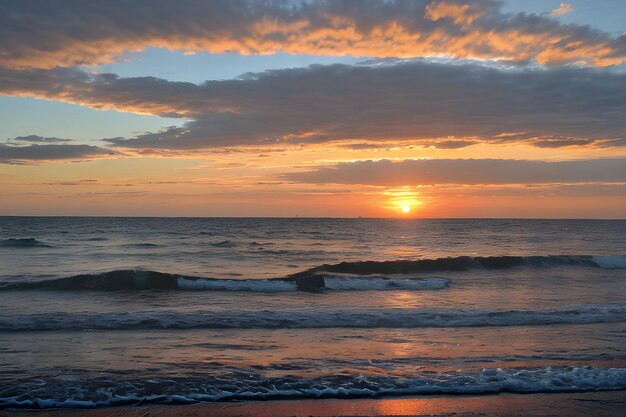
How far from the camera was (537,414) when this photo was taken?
6.72 metres

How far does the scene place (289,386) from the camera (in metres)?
7.70

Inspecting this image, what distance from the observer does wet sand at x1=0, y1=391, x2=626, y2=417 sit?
6.71 meters

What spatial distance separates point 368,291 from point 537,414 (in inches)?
527

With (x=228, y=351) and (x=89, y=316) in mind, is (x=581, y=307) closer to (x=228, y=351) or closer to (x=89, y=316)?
(x=228, y=351)

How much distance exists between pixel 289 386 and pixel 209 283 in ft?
43.3

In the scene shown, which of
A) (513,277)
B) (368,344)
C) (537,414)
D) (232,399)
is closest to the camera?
(537,414)

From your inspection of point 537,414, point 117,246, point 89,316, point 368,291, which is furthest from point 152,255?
point 537,414

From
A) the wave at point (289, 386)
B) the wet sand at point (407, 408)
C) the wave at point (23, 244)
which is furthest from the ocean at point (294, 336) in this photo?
the wave at point (23, 244)

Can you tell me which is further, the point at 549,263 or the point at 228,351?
the point at 549,263

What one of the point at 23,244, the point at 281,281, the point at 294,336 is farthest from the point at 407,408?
the point at 23,244

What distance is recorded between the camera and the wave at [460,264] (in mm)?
26656

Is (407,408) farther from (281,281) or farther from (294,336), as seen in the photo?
(281,281)

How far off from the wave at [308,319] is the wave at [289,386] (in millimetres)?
4263

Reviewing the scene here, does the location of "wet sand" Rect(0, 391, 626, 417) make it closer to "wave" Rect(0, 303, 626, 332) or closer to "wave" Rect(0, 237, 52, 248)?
"wave" Rect(0, 303, 626, 332)
